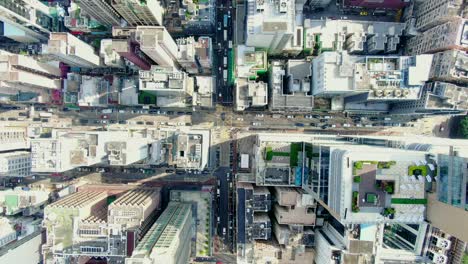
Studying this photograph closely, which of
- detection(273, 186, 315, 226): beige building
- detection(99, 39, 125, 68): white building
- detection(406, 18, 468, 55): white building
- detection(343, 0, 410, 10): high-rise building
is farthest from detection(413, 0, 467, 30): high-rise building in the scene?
detection(99, 39, 125, 68): white building

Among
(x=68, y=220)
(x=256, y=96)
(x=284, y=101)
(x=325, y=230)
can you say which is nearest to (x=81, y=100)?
(x=68, y=220)

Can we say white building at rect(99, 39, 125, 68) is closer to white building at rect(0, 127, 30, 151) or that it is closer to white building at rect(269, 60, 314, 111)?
white building at rect(0, 127, 30, 151)

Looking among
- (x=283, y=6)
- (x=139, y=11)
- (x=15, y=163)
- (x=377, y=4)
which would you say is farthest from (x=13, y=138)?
(x=377, y=4)

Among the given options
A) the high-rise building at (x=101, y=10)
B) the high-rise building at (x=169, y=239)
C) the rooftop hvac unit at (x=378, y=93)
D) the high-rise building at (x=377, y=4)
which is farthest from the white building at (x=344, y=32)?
the high-rise building at (x=169, y=239)

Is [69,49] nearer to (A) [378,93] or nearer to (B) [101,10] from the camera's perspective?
(B) [101,10]

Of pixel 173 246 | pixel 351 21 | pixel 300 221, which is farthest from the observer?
pixel 351 21

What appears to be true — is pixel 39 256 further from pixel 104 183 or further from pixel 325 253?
pixel 325 253
